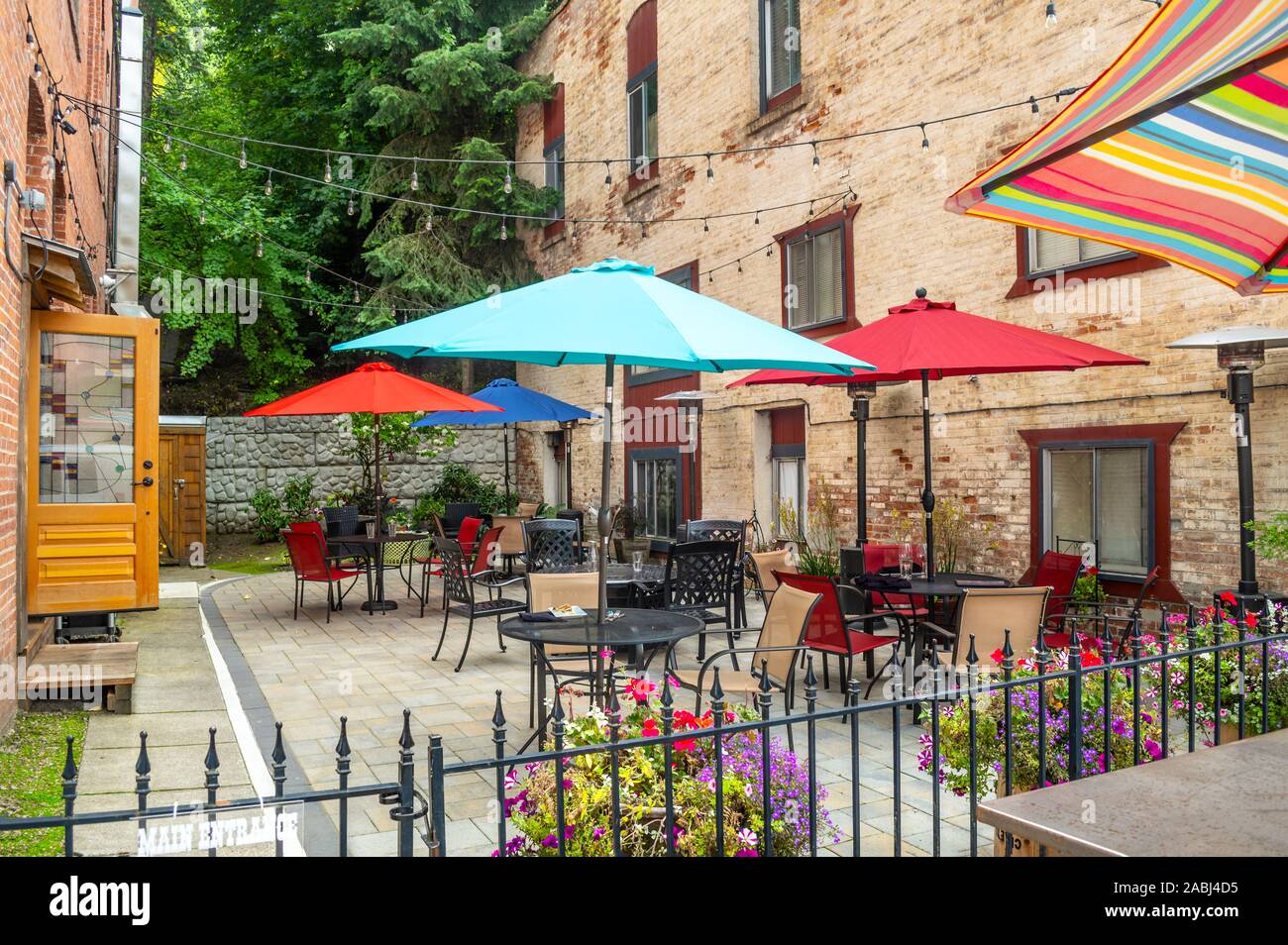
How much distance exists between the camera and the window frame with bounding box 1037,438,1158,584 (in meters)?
7.58

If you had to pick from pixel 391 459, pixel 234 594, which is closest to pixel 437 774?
pixel 234 594

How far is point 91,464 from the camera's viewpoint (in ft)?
23.9

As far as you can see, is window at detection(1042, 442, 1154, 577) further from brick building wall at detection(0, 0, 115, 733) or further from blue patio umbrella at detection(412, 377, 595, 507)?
brick building wall at detection(0, 0, 115, 733)

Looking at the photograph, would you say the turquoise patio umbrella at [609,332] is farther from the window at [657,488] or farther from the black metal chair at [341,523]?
the window at [657,488]

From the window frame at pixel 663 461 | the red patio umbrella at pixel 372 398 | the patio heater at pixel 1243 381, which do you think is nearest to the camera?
the patio heater at pixel 1243 381

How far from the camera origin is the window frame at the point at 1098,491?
758 centimetres

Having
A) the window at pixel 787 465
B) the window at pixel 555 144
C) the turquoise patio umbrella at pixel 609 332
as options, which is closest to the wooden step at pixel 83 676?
the turquoise patio umbrella at pixel 609 332

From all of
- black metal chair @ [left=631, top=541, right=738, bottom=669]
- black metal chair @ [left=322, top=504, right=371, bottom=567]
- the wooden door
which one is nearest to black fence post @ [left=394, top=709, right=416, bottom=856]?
black metal chair @ [left=631, top=541, right=738, bottom=669]

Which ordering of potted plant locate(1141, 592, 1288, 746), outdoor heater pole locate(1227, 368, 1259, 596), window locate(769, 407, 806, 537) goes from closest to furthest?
1. potted plant locate(1141, 592, 1288, 746)
2. outdoor heater pole locate(1227, 368, 1259, 596)
3. window locate(769, 407, 806, 537)

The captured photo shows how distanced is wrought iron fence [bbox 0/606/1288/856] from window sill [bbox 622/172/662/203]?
11.4 m

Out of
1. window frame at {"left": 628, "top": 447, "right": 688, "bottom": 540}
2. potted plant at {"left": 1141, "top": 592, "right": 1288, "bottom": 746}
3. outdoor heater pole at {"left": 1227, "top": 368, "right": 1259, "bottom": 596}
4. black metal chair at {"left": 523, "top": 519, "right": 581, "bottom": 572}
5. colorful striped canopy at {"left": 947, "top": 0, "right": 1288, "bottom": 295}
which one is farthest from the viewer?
window frame at {"left": 628, "top": 447, "right": 688, "bottom": 540}

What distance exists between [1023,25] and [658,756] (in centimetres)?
804

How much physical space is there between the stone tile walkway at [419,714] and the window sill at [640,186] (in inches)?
287
